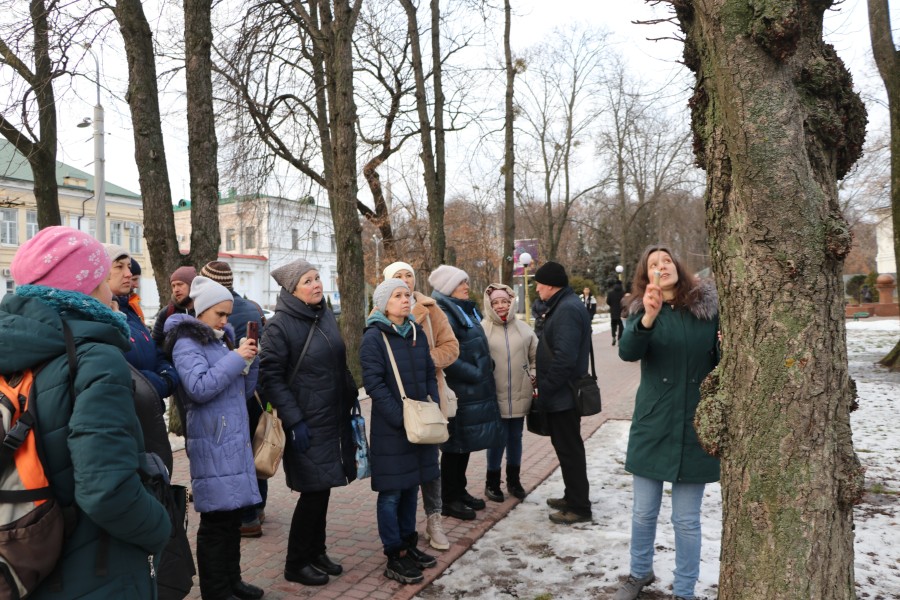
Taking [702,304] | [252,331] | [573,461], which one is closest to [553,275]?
[573,461]

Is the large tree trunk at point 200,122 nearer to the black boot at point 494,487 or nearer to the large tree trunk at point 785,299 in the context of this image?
the black boot at point 494,487

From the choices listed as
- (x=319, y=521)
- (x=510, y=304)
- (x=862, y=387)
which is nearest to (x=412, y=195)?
(x=862, y=387)

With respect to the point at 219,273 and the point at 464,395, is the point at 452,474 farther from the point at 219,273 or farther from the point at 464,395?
the point at 219,273

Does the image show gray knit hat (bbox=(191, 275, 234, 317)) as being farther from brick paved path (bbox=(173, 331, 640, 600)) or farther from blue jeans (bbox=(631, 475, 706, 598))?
blue jeans (bbox=(631, 475, 706, 598))

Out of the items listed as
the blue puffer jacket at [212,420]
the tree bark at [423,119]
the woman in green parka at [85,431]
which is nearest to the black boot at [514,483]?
the blue puffer jacket at [212,420]

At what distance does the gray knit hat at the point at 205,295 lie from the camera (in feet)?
12.3

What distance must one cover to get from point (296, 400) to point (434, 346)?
1.23 metres

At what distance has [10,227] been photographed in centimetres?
3941

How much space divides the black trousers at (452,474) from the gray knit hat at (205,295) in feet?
7.48

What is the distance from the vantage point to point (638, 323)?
3561 mm

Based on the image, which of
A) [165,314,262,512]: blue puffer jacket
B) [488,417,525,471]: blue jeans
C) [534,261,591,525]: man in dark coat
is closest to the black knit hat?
[534,261,591,525]: man in dark coat

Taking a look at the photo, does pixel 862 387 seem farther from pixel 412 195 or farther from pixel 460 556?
pixel 412 195

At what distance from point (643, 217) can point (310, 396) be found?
146 ft

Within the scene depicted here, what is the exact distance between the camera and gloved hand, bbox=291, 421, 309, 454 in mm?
3932
